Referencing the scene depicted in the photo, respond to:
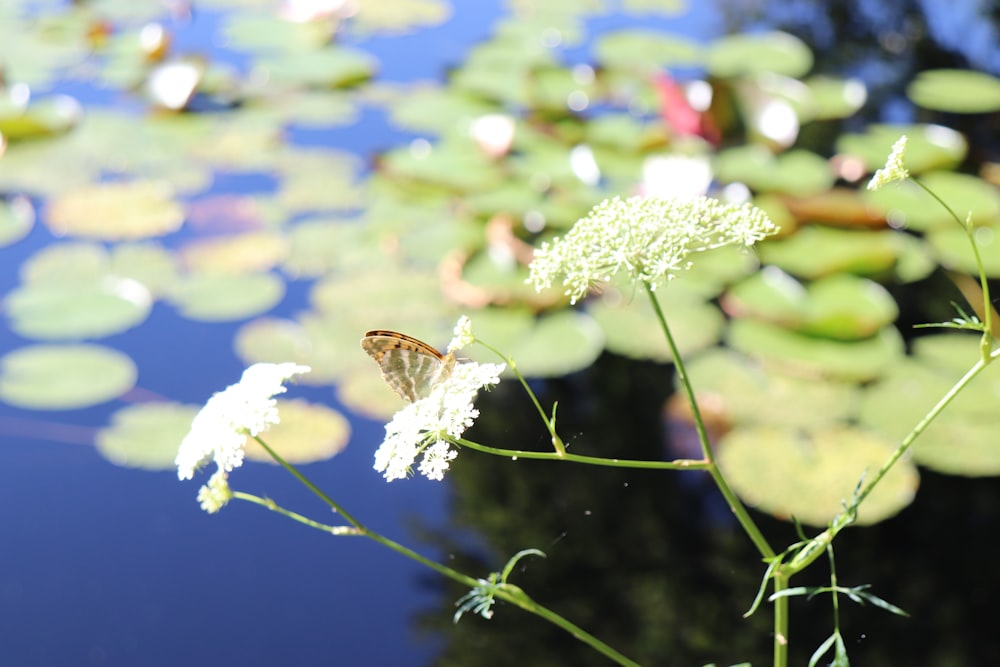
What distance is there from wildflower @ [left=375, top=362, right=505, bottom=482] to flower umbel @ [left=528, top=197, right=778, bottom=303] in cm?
8

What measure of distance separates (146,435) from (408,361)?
4.15 feet

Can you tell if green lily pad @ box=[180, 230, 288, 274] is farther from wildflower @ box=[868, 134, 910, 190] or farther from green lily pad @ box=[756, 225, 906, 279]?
wildflower @ box=[868, 134, 910, 190]

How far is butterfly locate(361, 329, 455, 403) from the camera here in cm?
72

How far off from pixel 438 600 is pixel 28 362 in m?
0.98

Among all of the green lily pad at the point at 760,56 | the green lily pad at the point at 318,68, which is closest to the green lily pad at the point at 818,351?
the green lily pad at the point at 760,56

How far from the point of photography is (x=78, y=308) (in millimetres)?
2182

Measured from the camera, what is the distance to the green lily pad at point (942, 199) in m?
2.37

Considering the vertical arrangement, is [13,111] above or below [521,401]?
above

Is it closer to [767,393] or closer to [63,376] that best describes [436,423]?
[767,393]

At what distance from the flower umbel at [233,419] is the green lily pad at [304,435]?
1070 millimetres

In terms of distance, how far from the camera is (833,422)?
1.86 meters

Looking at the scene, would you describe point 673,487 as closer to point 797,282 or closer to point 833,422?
point 833,422

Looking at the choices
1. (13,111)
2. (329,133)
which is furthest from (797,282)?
Answer: (13,111)

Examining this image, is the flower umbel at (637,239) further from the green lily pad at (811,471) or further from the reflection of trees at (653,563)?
the green lily pad at (811,471)
